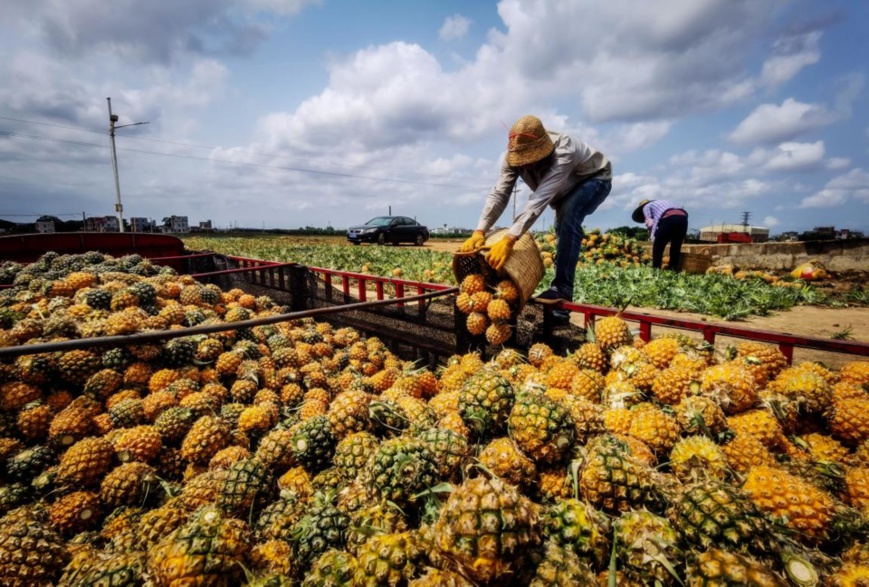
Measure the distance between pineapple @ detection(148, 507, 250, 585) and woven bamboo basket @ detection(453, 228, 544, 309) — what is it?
120 inches

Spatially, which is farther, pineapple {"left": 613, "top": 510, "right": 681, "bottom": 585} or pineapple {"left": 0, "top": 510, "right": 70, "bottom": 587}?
pineapple {"left": 0, "top": 510, "right": 70, "bottom": 587}

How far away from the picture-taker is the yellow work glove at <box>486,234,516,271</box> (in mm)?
3891

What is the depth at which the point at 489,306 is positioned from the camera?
397 cm

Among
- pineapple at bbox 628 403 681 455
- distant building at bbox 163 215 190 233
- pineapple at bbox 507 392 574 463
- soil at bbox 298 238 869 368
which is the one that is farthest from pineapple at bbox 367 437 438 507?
distant building at bbox 163 215 190 233

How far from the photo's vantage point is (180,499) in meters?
2.10

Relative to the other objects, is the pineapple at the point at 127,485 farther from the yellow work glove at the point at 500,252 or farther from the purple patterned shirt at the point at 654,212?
the purple patterned shirt at the point at 654,212

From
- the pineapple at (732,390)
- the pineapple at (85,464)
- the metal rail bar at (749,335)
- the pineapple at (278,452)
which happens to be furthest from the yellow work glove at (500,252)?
the pineapple at (85,464)

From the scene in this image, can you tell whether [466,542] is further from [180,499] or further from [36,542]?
[36,542]

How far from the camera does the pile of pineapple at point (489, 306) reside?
394 cm

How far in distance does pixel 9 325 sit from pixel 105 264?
6.84 ft

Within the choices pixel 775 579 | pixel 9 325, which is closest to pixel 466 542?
pixel 775 579

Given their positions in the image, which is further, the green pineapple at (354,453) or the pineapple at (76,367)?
the pineapple at (76,367)

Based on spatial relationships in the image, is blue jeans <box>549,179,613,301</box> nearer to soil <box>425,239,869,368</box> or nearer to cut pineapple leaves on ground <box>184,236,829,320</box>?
soil <box>425,239,869,368</box>

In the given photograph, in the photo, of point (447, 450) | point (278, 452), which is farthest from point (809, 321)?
point (278, 452)
